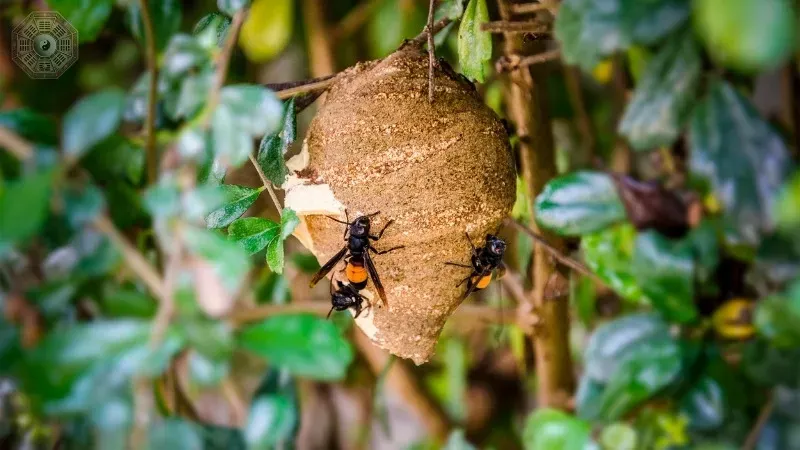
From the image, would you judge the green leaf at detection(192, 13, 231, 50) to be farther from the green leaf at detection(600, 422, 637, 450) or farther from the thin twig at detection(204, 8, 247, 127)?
the green leaf at detection(600, 422, 637, 450)

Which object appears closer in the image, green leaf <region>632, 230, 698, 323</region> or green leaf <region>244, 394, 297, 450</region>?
green leaf <region>244, 394, 297, 450</region>

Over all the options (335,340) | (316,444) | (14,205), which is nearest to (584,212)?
(335,340)

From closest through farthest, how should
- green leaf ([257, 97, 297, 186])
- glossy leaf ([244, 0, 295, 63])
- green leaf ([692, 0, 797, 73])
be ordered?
green leaf ([692, 0, 797, 73]) < green leaf ([257, 97, 297, 186]) < glossy leaf ([244, 0, 295, 63])

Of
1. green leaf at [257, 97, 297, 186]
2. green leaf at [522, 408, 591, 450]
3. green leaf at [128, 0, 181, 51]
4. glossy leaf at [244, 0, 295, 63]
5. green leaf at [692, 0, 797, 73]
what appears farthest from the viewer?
glossy leaf at [244, 0, 295, 63]

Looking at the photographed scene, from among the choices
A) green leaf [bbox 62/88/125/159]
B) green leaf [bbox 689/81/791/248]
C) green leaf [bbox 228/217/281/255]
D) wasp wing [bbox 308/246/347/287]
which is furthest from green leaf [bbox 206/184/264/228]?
green leaf [bbox 689/81/791/248]

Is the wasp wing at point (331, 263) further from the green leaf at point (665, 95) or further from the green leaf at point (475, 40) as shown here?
the green leaf at point (665, 95)

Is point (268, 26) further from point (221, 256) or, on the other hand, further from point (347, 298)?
point (221, 256)

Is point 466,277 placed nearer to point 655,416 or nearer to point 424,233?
point 424,233

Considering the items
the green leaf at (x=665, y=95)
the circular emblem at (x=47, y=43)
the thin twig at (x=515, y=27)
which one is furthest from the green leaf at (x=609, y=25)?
the circular emblem at (x=47, y=43)
